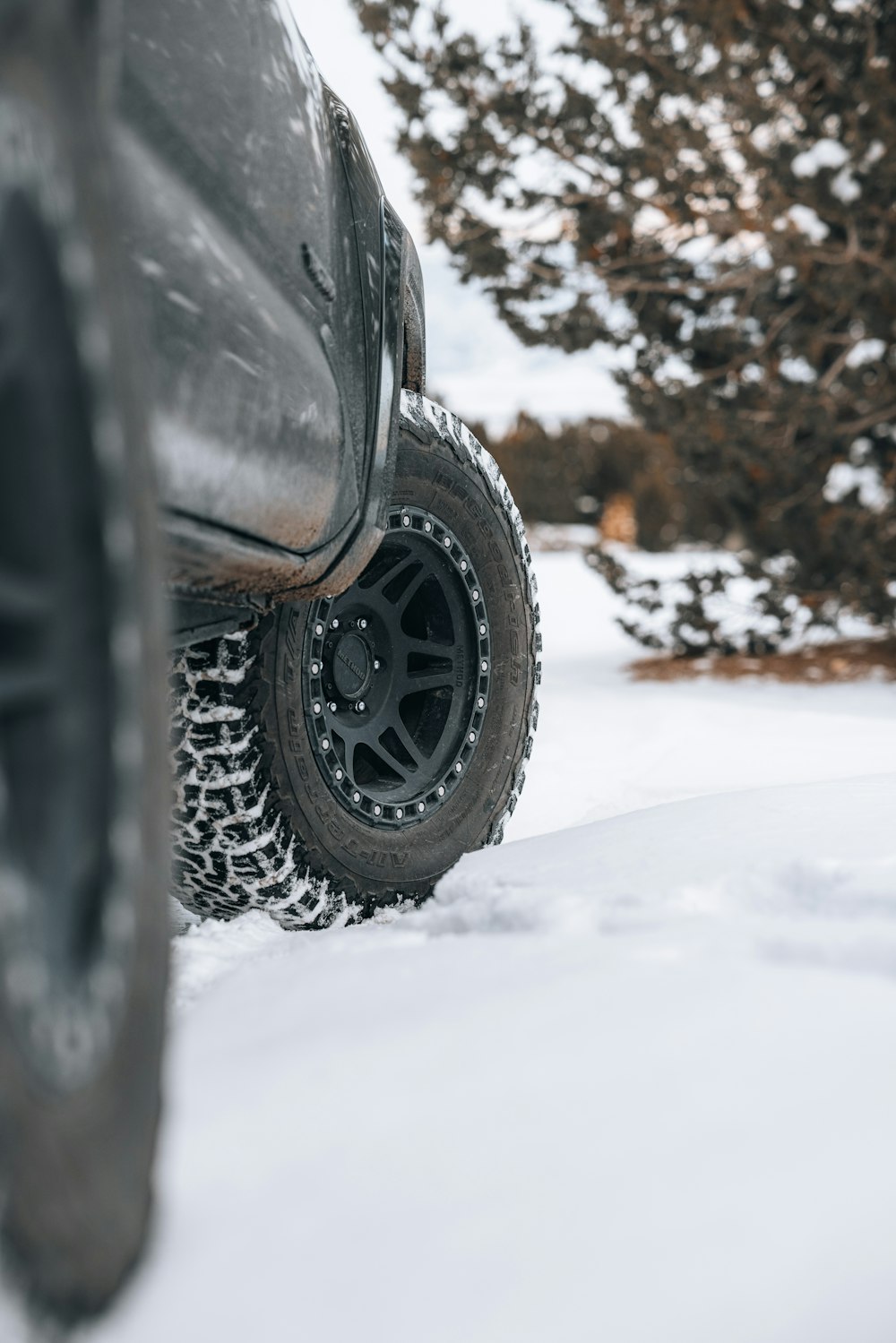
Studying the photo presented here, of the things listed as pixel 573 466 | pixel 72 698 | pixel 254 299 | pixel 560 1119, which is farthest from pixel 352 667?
pixel 573 466

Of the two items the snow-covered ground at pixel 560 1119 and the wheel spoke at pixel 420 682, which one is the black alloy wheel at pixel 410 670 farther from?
the snow-covered ground at pixel 560 1119

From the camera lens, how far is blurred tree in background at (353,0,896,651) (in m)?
5.08

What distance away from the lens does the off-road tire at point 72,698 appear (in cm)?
61

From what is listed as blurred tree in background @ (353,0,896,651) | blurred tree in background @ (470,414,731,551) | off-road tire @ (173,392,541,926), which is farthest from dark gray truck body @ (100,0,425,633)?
blurred tree in background @ (470,414,731,551)

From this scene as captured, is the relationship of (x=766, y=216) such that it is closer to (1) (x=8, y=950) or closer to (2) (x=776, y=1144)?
(2) (x=776, y=1144)

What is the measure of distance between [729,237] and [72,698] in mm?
5570

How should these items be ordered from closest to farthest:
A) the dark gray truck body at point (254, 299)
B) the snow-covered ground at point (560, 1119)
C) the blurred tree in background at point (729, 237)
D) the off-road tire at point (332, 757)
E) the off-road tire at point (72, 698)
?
the off-road tire at point (72, 698) → the snow-covered ground at point (560, 1119) → the dark gray truck body at point (254, 299) → the off-road tire at point (332, 757) → the blurred tree in background at point (729, 237)

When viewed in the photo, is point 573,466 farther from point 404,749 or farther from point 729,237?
point 404,749

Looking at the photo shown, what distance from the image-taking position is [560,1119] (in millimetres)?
926

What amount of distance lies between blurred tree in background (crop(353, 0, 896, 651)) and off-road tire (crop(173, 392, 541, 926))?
140 inches

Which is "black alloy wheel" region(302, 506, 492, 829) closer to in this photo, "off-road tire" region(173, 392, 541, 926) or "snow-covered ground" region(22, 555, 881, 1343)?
"off-road tire" region(173, 392, 541, 926)

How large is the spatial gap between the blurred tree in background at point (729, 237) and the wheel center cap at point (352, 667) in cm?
381

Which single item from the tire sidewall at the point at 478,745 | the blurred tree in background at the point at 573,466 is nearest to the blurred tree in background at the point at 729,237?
the tire sidewall at the point at 478,745

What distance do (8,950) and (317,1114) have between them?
0.44 metres
